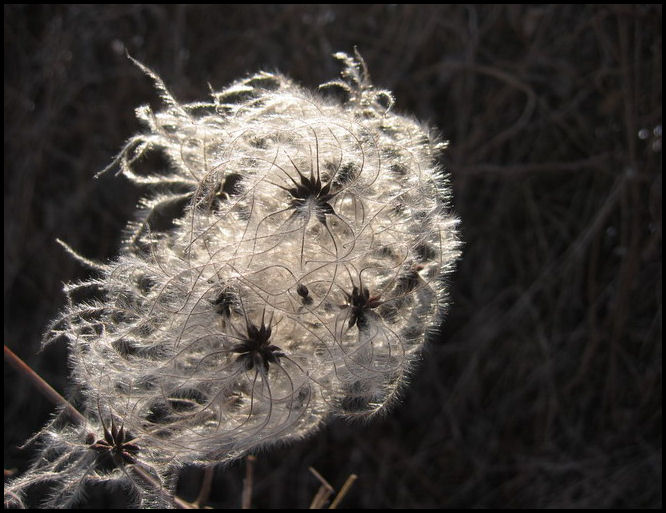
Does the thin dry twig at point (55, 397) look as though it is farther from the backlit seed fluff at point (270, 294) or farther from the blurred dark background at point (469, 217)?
the blurred dark background at point (469, 217)

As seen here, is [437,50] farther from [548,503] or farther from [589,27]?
[548,503]

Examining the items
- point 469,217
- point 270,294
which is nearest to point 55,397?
point 270,294

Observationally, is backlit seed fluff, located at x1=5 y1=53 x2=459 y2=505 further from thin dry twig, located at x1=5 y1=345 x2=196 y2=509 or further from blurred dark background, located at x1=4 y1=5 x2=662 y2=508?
blurred dark background, located at x1=4 y1=5 x2=662 y2=508

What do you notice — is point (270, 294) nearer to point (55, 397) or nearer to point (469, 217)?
point (55, 397)

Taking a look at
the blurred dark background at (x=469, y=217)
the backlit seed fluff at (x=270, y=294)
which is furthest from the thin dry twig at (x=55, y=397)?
the blurred dark background at (x=469, y=217)

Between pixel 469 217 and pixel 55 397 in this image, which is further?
pixel 469 217
